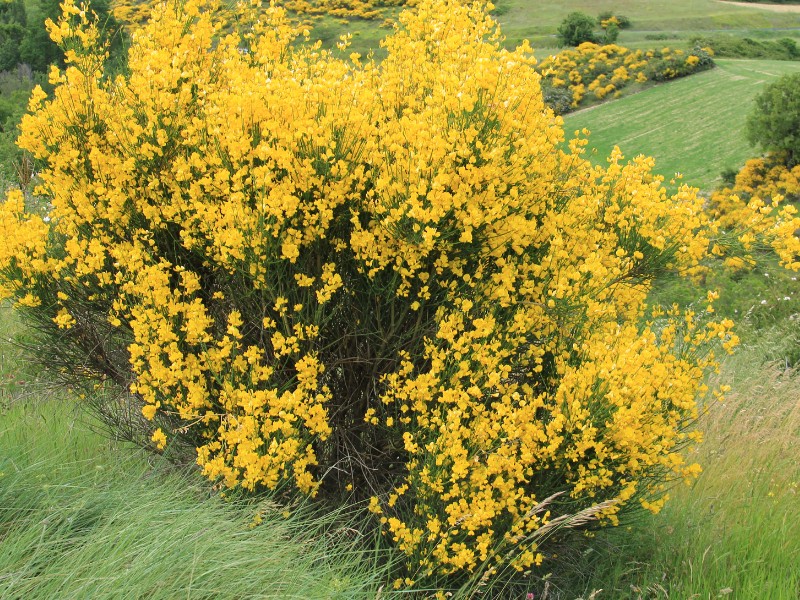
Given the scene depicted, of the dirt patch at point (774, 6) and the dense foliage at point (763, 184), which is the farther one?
the dirt patch at point (774, 6)

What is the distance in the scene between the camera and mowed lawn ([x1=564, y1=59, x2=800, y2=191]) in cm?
2752

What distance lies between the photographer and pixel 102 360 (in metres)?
4.68

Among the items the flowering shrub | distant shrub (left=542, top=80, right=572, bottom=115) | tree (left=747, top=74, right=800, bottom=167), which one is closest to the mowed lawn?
distant shrub (left=542, top=80, right=572, bottom=115)

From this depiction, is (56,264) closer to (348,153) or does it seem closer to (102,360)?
(102,360)

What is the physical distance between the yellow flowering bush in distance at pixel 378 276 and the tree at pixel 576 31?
4459 cm

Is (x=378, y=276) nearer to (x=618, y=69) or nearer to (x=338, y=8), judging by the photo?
(x=618, y=69)

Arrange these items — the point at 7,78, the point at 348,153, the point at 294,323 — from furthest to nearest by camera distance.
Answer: the point at 7,78
the point at 294,323
the point at 348,153

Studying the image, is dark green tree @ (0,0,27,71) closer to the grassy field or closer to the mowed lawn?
the mowed lawn

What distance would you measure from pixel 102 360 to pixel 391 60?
2575 mm

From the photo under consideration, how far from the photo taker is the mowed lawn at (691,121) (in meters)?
27.5

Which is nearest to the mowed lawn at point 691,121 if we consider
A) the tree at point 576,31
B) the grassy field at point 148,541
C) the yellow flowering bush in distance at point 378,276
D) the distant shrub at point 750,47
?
the distant shrub at point 750,47

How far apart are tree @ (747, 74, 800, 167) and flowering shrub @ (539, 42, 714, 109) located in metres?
14.4

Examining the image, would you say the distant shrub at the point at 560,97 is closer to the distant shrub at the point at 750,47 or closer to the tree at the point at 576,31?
the tree at the point at 576,31

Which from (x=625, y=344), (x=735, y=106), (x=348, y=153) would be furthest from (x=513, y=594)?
(x=735, y=106)
